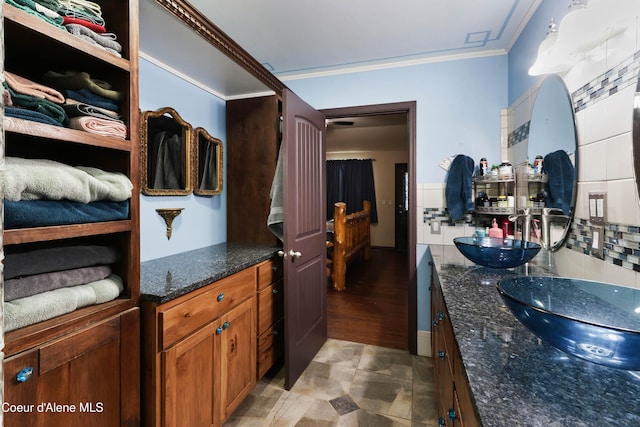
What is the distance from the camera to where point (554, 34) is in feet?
4.01

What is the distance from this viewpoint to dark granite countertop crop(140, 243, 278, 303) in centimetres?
127

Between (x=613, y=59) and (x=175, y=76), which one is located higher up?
(x=175, y=76)

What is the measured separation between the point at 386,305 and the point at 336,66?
2.57m

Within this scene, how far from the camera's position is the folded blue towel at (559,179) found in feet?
4.58

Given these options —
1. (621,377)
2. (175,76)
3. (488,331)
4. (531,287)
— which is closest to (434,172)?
(531,287)

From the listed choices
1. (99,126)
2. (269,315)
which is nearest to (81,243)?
(99,126)

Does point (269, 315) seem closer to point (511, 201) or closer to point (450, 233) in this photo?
point (450, 233)

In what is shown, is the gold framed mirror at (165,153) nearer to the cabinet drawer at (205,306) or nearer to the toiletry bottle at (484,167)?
the cabinet drawer at (205,306)

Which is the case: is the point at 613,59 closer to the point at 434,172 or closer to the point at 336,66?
the point at 434,172

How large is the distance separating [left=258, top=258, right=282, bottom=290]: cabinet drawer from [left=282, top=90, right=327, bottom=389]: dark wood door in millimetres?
145

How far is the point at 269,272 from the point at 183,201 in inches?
32.6

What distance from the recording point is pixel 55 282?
3.15ft

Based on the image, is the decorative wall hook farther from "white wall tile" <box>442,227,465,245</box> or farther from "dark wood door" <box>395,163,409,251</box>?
"dark wood door" <box>395,163,409,251</box>

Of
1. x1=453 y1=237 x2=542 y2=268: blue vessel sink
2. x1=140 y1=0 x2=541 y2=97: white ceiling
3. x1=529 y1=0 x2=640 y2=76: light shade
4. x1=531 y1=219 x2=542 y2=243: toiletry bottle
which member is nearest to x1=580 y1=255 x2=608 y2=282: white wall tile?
x1=453 y1=237 x2=542 y2=268: blue vessel sink
